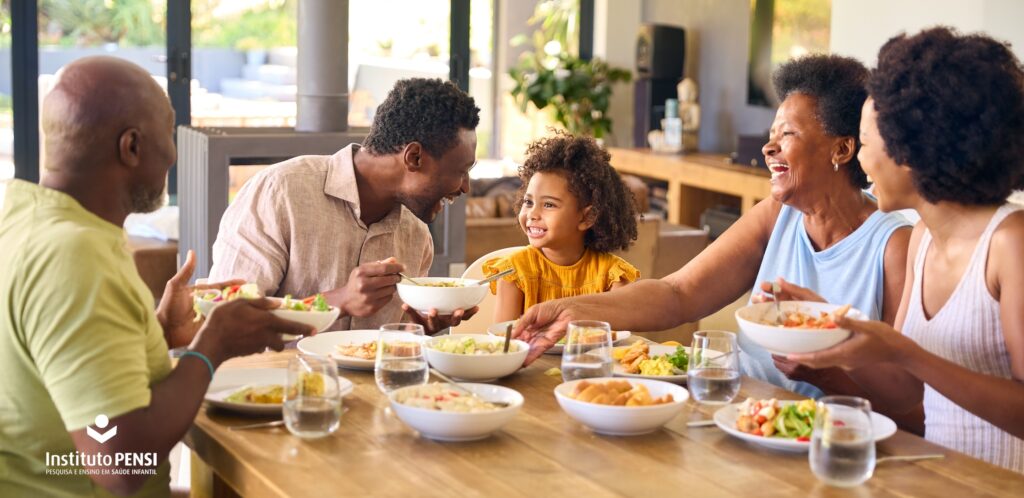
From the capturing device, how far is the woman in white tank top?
200 cm

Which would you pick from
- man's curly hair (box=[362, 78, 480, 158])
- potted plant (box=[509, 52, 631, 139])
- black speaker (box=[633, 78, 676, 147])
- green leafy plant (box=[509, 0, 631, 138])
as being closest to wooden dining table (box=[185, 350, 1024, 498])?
man's curly hair (box=[362, 78, 480, 158])

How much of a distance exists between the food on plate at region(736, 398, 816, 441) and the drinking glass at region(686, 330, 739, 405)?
10cm

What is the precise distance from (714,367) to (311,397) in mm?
670

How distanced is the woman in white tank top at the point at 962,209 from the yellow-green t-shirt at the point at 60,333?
1198mm

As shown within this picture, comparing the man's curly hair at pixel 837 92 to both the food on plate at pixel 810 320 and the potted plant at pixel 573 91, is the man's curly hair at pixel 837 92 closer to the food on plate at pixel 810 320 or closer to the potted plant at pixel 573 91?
the food on plate at pixel 810 320

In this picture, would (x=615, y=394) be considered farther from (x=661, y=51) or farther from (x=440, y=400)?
(x=661, y=51)

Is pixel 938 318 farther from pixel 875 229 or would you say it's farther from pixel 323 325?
pixel 323 325

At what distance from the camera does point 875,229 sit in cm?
261

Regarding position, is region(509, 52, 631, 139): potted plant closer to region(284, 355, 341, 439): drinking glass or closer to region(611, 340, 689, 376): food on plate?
region(611, 340, 689, 376): food on plate

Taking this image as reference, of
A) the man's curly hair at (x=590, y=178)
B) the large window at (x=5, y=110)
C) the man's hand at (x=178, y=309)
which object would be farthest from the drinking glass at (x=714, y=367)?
the large window at (x=5, y=110)

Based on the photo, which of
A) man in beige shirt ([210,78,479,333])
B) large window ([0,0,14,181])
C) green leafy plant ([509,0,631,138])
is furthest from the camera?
green leafy plant ([509,0,631,138])

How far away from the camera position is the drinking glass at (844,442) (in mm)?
1636

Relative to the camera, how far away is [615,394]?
1.95m

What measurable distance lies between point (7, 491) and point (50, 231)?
41 cm
